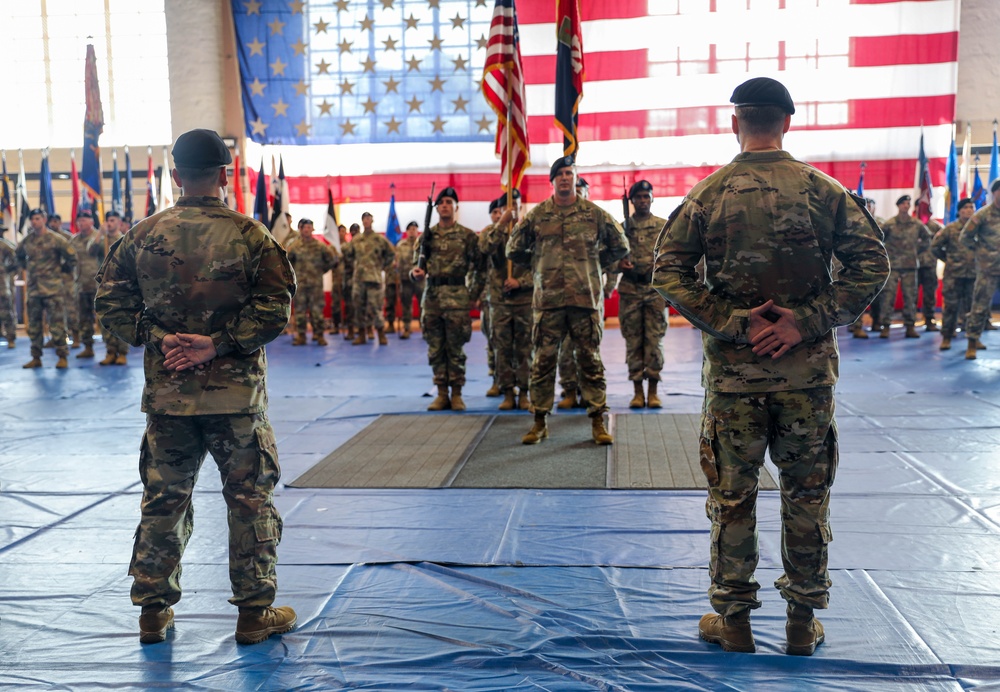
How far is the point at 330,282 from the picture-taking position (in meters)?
15.6

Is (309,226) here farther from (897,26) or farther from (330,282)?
(897,26)

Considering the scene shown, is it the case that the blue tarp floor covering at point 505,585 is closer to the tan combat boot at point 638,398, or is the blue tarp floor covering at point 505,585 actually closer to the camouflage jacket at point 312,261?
the tan combat boot at point 638,398

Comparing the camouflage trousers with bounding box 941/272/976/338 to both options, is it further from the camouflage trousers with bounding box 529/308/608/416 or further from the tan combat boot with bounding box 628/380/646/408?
the camouflage trousers with bounding box 529/308/608/416

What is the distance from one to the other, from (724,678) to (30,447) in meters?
5.40

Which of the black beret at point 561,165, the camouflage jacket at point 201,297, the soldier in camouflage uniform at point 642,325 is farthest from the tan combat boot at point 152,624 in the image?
the soldier in camouflage uniform at point 642,325

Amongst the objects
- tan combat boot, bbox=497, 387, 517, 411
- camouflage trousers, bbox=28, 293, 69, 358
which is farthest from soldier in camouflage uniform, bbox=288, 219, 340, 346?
tan combat boot, bbox=497, 387, 517, 411

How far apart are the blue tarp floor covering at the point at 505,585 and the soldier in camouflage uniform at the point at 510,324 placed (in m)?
1.83

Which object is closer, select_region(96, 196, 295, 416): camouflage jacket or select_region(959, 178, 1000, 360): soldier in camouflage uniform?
select_region(96, 196, 295, 416): camouflage jacket

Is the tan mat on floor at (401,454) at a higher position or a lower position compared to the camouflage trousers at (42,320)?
lower

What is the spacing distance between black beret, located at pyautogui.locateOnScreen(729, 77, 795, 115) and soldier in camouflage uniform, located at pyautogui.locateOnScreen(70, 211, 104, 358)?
1048 centimetres

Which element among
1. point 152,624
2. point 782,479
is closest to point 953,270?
point 782,479

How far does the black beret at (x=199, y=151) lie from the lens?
108 inches

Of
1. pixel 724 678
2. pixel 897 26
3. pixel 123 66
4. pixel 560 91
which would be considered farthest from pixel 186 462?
pixel 123 66

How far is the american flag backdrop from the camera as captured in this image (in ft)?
44.4
